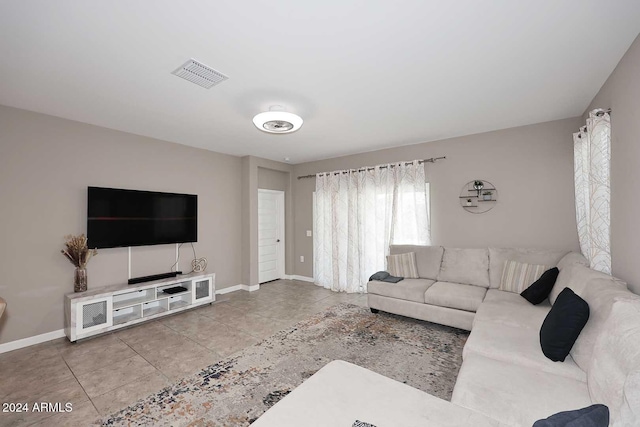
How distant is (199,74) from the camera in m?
2.38

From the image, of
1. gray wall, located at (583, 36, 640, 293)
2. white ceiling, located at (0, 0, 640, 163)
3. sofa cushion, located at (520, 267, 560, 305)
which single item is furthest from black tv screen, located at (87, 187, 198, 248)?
gray wall, located at (583, 36, 640, 293)

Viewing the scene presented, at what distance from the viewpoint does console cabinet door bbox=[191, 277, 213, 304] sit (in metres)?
4.27

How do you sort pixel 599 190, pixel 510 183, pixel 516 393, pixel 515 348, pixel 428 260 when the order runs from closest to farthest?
pixel 516 393 → pixel 515 348 → pixel 599 190 → pixel 510 183 → pixel 428 260

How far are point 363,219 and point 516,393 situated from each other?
12.5 feet

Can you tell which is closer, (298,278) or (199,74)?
(199,74)

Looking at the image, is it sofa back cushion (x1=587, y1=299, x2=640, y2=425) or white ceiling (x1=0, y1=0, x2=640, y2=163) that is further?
white ceiling (x1=0, y1=0, x2=640, y2=163)

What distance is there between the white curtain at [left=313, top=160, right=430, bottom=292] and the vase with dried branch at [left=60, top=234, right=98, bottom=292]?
146 inches

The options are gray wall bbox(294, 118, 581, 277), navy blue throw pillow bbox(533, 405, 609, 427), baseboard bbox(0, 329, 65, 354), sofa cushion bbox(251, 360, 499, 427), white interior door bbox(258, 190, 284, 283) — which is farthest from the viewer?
white interior door bbox(258, 190, 284, 283)

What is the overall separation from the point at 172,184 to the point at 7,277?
2154 mm

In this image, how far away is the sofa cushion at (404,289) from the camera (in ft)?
11.9

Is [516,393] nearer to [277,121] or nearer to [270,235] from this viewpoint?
[277,121]

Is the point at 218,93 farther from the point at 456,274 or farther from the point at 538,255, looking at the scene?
the point at 538,255

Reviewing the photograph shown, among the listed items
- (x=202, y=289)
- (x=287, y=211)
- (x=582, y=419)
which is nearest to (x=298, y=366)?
(x=582, y=419)

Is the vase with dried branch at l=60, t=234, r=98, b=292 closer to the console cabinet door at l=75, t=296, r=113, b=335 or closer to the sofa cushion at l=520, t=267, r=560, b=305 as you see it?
the console cabinet door at l=75, t=296, r=113, b=335
